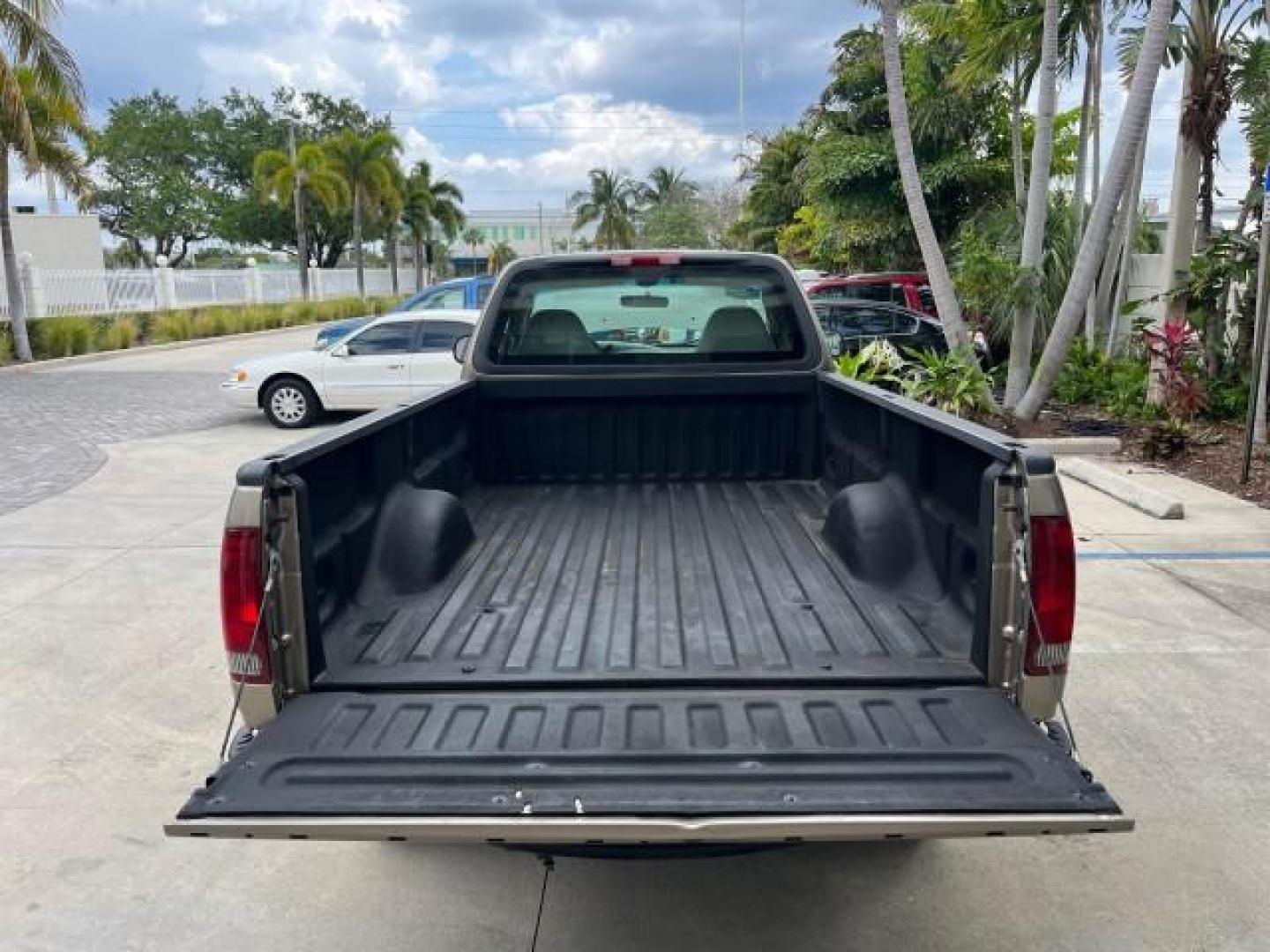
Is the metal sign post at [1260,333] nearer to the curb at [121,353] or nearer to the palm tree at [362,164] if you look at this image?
the curb at [121,353]

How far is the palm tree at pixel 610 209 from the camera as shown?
71000mm

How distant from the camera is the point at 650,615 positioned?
10.8 feet

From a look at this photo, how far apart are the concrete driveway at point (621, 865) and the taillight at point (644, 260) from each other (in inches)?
105

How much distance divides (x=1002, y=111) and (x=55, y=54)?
55.0 ft

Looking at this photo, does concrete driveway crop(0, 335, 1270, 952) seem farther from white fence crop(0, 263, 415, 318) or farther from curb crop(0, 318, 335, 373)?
white fence crop(0, 263, 415, 318)

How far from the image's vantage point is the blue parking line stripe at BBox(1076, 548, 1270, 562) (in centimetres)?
663

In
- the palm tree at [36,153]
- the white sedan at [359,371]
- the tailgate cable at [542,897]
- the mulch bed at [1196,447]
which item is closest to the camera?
the tailgate cable at [542,897]

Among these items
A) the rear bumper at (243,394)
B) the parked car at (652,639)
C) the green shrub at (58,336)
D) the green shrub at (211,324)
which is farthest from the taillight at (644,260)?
the green shrub at (211,324)

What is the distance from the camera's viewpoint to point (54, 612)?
19.1ft

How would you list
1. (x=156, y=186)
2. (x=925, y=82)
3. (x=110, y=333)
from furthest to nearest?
(x=156, y=186) < (x=110, y=333) < (x=925, y=82)

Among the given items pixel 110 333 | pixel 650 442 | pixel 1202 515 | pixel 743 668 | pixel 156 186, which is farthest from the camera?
pixel 156 186

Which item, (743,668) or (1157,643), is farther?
(1157,643)

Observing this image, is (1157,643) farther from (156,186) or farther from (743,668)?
(156,186)

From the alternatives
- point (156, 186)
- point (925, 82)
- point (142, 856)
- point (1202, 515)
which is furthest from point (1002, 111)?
point (156, 186)
